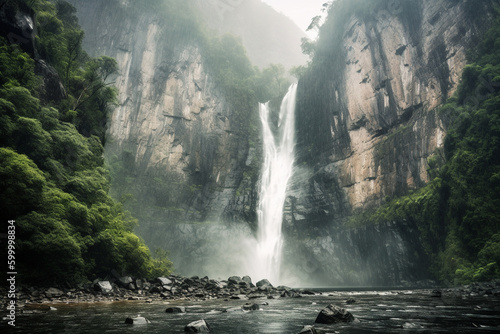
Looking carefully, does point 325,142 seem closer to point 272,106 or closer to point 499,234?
point 272,106

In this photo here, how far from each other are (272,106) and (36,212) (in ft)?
152

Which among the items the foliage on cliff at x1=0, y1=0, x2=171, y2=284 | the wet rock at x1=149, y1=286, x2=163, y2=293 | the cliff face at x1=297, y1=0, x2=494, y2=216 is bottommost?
the wet rock at x1=149, y1=286, x2=163, y2=293

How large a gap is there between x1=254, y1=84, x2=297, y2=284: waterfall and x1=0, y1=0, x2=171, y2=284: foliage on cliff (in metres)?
16.2

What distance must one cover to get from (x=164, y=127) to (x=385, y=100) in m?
32.5

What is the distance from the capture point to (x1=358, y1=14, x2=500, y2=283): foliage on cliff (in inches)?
724

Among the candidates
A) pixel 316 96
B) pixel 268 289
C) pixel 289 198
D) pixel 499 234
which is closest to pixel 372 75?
pixel 316 96

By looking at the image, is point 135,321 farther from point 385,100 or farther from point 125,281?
point 385,100

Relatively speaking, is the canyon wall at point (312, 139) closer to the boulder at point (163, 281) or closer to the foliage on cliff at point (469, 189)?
the foliage on cliff at point (469, 189)

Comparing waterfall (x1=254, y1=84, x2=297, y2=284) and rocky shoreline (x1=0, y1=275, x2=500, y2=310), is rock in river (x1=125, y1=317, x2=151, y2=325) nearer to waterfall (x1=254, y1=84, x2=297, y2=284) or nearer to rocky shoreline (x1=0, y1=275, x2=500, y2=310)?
rocky shoreline (x1=0, y1=275, x2=500, y2=310)

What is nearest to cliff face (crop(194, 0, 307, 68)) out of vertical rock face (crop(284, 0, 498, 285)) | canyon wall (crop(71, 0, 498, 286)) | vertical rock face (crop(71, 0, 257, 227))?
vertical rock face (crop(71, 0, 257, 227))

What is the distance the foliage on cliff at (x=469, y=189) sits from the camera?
1839 cm

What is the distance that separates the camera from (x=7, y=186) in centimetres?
1164

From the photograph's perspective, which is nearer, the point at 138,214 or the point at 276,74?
the point at 138,214

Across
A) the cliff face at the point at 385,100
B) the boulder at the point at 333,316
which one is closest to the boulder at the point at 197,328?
the boulder at the point at 333,316
